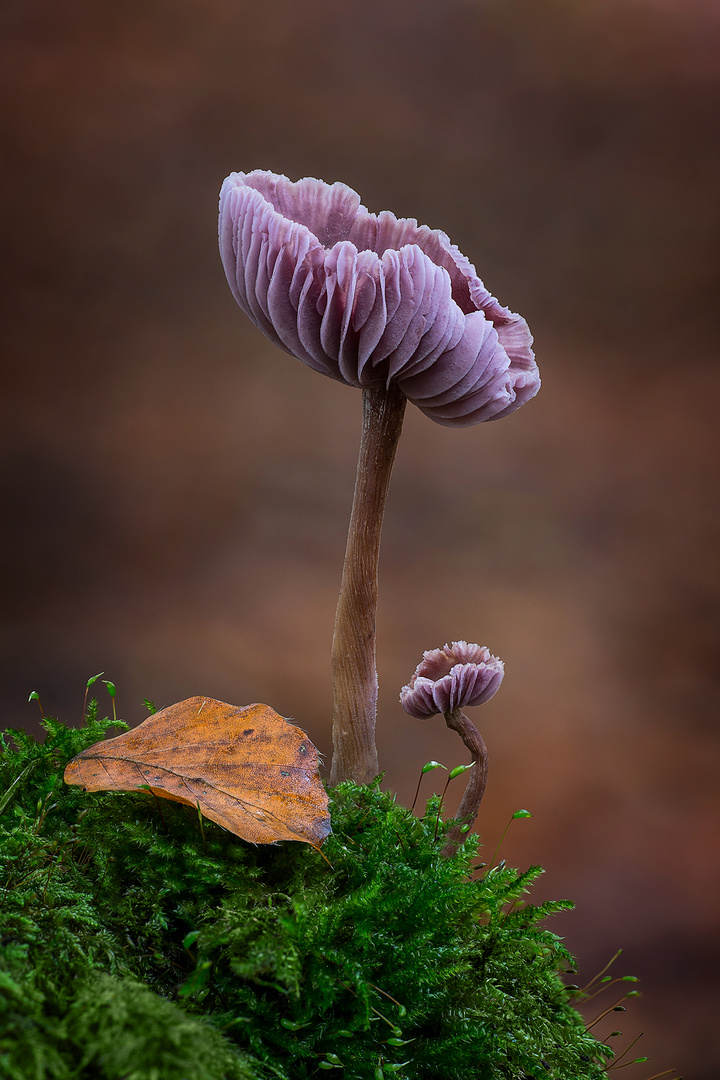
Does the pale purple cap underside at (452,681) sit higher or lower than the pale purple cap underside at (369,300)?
lower

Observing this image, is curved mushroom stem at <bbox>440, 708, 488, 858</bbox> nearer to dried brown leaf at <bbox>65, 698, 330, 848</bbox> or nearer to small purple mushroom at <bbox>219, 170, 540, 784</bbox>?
small purple mushroom at <bbox>219, 170, 540, 784</bbox>

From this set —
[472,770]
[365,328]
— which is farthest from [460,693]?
[365,328]

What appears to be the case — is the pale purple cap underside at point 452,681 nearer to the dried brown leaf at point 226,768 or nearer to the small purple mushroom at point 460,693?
the small purple mushroom at point 460,693

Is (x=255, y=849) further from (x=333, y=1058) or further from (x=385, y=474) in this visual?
(x=385, y=474)

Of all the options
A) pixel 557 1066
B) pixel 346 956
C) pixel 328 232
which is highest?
pixel 328 232

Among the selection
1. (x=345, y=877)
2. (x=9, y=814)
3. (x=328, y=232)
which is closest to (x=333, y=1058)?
(x=345, y=877)

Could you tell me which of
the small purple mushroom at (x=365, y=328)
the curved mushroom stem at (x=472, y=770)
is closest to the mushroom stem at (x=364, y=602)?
the small purple mushroom at (x=365, y=328)

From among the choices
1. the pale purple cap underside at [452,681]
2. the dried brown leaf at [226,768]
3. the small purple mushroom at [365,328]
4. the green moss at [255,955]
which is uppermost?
the small purple mushroom at [365,328]
